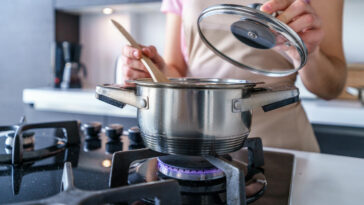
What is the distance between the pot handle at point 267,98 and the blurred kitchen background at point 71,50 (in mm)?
1224

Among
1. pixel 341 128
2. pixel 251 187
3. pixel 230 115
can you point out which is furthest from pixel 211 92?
pixel 341 128

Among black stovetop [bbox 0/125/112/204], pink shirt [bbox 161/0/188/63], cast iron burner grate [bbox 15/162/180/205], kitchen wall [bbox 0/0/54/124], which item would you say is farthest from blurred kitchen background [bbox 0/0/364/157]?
cast iron burner grate [bbox 15/162/180/205]

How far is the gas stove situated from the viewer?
0.93ft

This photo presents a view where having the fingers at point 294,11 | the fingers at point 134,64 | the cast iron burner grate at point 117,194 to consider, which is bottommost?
the cast iron burner grate at point 117,194

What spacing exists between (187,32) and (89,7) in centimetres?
132

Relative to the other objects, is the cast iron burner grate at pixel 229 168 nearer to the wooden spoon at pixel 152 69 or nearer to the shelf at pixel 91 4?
the wooden spoon at pixel 152 69

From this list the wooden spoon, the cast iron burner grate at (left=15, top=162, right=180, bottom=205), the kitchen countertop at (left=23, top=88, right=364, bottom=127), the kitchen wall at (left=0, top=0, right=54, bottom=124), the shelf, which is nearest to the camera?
the cast iron burner grate at (left=15, top=162, right=180, bottom=205)

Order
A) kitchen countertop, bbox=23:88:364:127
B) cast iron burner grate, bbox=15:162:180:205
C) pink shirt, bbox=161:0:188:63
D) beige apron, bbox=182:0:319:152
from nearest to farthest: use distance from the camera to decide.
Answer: cast iron burner grate, bbox=15:162:180:205, beige apron, bbox=182:0:319:152, pink shirt, bbox=161:0:188:63, kitchen countertop, bbox=23:88:364:127

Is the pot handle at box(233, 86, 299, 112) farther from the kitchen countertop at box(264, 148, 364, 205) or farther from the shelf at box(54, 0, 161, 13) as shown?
the shelf at box(54, 0, 161, 13)

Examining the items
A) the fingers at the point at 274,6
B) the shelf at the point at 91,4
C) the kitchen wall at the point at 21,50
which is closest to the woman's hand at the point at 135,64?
the fingers at the point at 274,6

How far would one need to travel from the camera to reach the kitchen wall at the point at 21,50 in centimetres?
204

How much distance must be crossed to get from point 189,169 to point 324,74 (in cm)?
43

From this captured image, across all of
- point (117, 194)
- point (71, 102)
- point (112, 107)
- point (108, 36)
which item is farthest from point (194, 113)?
point (108, 36)

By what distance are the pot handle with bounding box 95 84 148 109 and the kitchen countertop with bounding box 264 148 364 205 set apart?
23 centimetres
